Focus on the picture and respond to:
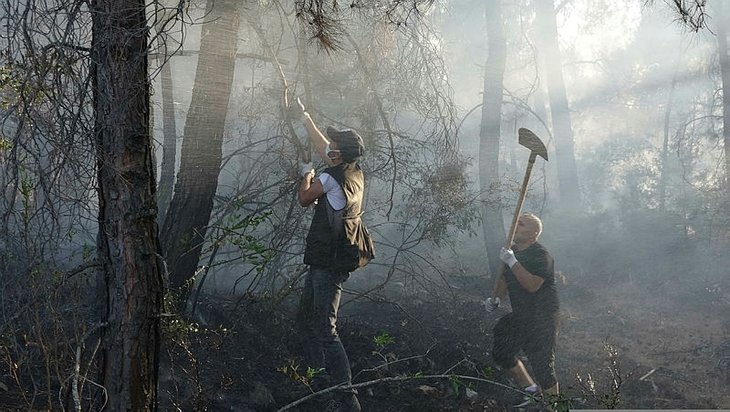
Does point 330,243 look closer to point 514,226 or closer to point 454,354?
point 514,226

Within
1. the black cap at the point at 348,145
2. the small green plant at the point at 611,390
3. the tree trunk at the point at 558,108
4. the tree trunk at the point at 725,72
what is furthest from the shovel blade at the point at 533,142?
the tree trunk at the point at 558,108

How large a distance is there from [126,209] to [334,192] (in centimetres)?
205

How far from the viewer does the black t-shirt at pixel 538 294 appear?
210 inches

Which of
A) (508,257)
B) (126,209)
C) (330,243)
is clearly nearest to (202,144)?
(330,243)

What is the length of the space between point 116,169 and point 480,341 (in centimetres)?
541

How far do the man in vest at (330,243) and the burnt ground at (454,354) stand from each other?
1.05ft

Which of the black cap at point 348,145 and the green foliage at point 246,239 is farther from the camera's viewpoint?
the black cap at point 348,145

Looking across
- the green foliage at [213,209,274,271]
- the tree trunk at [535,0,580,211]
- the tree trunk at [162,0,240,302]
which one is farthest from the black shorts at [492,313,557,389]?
the tree trunk at [535,0,580,211]

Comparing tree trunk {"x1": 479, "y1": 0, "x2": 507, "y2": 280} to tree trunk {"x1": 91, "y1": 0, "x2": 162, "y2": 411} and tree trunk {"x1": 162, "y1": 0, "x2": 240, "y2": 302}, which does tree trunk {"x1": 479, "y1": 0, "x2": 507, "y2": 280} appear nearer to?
tree trunk {"x1": 162, "y1": 0, "x2": 240, "y2": 302}

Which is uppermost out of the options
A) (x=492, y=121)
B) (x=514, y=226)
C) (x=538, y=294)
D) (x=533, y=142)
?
(x=492, y=121)

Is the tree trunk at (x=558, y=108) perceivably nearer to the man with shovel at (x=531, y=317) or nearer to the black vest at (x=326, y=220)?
the man with shovel at (x=531, y=317)

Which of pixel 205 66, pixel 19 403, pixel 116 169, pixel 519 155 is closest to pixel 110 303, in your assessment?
pixel 116 169

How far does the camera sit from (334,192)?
15.9 ft

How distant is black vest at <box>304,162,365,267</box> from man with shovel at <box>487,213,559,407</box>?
4.79 feet
